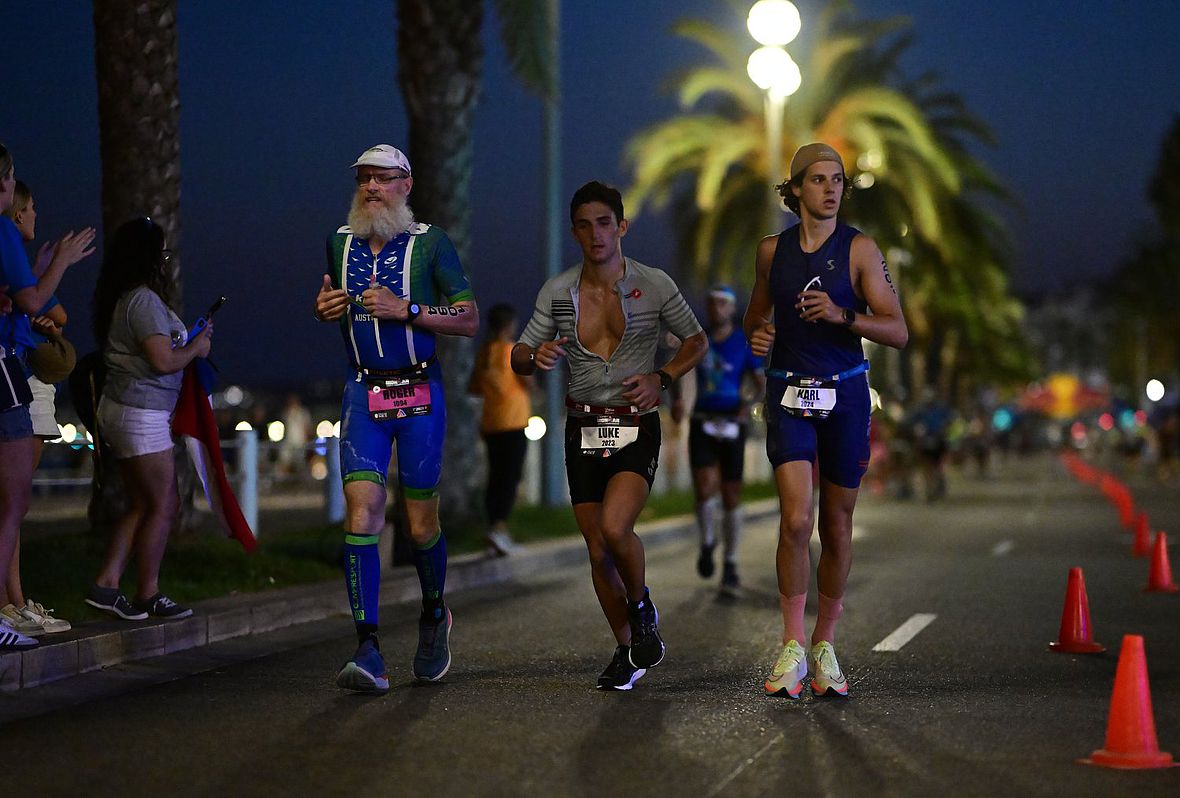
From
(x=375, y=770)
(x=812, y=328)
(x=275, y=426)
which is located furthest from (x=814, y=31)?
(x=375, y=770)

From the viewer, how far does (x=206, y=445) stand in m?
9.07

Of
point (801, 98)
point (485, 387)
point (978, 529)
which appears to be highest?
point (801, 98)

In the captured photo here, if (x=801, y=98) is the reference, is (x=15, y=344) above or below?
below

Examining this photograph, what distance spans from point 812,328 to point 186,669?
133 inches

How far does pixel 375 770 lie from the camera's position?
581 centimetres

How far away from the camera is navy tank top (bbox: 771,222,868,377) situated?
24.4 feet

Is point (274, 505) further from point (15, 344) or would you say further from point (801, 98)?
point (801, 98)

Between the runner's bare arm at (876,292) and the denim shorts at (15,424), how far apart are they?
362 centimetres

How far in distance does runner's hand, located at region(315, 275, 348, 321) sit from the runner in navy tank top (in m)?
1.77

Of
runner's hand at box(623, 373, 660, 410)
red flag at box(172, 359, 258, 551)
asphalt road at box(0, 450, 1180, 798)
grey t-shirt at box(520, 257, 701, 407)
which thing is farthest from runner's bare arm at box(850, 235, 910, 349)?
red flag at box(172, 359, 258, 551)

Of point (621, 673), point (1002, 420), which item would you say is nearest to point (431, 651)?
point (621, 673)

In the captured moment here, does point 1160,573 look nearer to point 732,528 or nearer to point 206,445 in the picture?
point 732,528

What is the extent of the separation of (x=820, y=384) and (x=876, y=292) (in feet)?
1.49

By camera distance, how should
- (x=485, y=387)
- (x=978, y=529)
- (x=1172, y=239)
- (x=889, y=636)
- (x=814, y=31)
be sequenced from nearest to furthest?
(x=889, y=636) < (x=485, y=387) < (x=978, y=529) < (x=814, y=31) < (x=1172, y=239)
